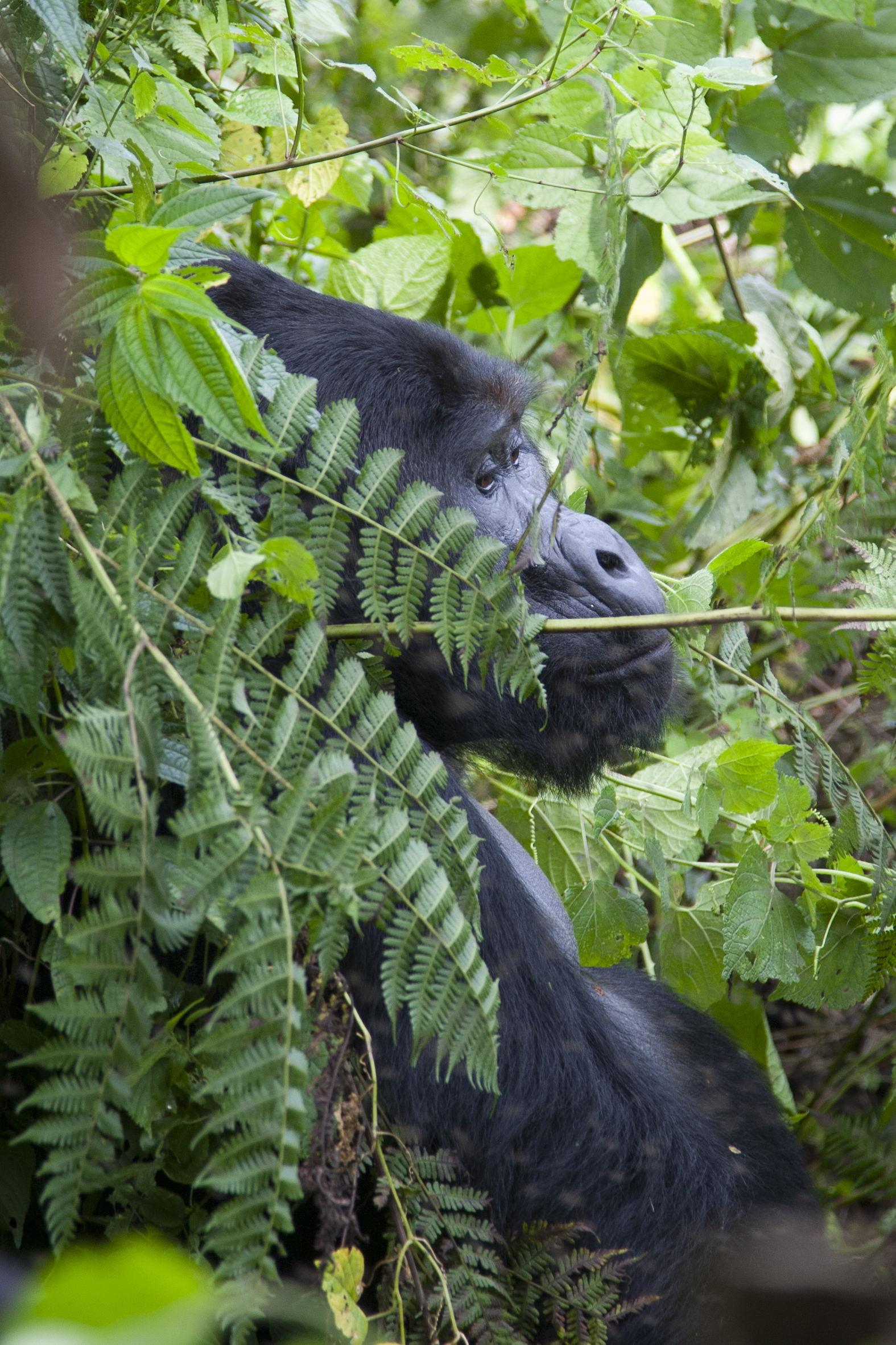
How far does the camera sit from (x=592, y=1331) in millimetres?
1271

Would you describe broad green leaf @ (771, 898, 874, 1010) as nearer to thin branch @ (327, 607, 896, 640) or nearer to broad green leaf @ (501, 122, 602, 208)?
thin branch @ (327, 607, 896, 640)

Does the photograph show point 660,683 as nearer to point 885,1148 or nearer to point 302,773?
point 885,1148

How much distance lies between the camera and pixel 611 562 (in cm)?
187

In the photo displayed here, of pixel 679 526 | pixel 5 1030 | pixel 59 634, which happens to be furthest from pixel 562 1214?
pixel 679 526

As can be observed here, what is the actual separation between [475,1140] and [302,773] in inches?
27.5

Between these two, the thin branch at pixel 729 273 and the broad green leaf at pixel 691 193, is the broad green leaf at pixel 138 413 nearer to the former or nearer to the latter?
the broad green leaf at pixel 691 193

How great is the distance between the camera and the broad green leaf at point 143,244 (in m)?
0.98

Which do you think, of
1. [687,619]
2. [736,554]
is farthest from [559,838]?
[687,619]

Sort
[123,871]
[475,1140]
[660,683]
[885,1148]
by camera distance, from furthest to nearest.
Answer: [660,683] < [885,1148] < [475,1140] < [123,871]

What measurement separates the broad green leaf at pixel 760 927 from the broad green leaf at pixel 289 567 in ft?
3.07

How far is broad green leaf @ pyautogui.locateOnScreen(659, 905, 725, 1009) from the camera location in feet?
6.88

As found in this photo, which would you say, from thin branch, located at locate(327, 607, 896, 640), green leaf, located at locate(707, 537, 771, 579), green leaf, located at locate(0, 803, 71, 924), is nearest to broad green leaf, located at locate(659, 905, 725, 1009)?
green leaf, located at locate(707, 537, 771, 579)

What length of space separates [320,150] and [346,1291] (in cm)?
208

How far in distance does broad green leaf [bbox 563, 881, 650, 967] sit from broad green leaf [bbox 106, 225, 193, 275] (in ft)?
4.29
